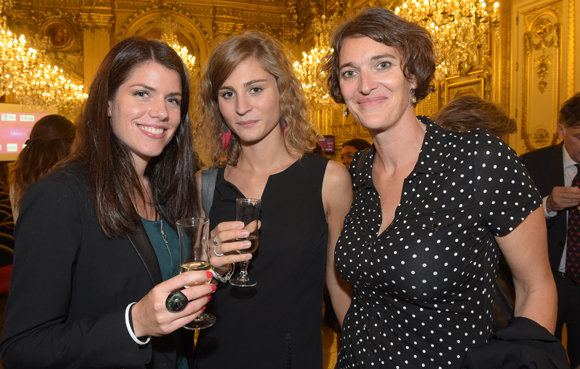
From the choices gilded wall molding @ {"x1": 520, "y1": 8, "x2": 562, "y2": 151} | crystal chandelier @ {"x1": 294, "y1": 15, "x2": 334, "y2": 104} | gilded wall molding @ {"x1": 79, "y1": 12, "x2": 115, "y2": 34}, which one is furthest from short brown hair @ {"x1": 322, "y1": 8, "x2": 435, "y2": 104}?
gilded wall molding @ {"x1": 79, "y1": 12, "x2": 115, "y2": 34}

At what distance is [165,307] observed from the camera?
3.63ft

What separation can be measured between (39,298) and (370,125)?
122cm

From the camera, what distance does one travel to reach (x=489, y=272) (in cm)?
141

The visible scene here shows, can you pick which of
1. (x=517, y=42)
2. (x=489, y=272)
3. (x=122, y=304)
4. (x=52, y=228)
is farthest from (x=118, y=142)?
(x=517, y=42)

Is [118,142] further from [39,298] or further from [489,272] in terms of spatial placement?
[489,272]

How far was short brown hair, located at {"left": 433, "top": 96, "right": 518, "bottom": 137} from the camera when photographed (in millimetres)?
2176

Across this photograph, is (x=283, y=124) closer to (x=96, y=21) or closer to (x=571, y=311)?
(x=571, y=311)

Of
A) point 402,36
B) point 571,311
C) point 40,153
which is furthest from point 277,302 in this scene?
point 40,153

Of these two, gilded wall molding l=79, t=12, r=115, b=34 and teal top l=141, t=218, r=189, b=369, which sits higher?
gilded wall molding l=79, t=12, r=115, b=34

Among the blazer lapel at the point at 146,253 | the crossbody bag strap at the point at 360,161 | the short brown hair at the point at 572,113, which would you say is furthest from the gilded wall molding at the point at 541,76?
the blazer lapel at the point at 146,253

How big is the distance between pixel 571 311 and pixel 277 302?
224cm

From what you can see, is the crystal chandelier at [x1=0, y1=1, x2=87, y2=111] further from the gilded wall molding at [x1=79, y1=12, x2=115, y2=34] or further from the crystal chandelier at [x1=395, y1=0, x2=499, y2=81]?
the crystal chandelier at [x1=395, y1=0, x2=499, y2=81]

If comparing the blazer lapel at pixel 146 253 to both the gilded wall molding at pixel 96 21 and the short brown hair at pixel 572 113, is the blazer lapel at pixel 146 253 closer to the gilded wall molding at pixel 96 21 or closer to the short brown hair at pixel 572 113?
the short brown hair at pixel 572 113

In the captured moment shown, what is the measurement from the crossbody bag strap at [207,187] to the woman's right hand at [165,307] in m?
0.80
